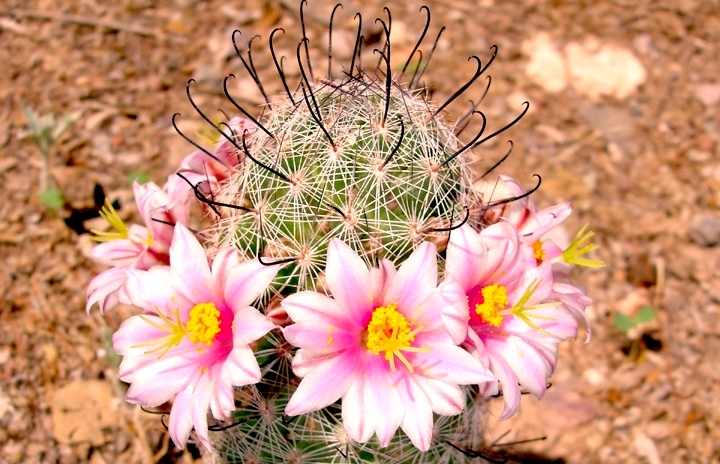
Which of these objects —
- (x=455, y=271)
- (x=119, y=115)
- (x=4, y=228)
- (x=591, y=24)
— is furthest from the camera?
(x=591, y=24)

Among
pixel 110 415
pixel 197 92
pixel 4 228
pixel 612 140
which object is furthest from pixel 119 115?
pixel 612 140

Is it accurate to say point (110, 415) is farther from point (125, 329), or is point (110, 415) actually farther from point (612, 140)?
point (612, 140)

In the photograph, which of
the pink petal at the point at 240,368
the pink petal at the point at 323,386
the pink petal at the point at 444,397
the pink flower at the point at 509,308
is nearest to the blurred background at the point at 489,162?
the pink flower at the point at 509,308

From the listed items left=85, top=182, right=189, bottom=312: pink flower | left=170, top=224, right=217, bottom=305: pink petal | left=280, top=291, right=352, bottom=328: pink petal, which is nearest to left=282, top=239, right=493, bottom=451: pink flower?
left=280, top=291, right=352, bottom=328: pink petal

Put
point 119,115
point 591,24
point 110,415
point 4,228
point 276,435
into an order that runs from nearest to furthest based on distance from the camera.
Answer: point 276,435
point 110,415
point 4,228
point 119,115
point 591,24

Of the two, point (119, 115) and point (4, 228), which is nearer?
point (4, 228)

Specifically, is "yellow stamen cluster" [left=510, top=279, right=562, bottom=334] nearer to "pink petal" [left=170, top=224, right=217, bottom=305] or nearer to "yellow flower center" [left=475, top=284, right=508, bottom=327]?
"yellow flower center" [left=475, top=284, right=508, bottom=327]
